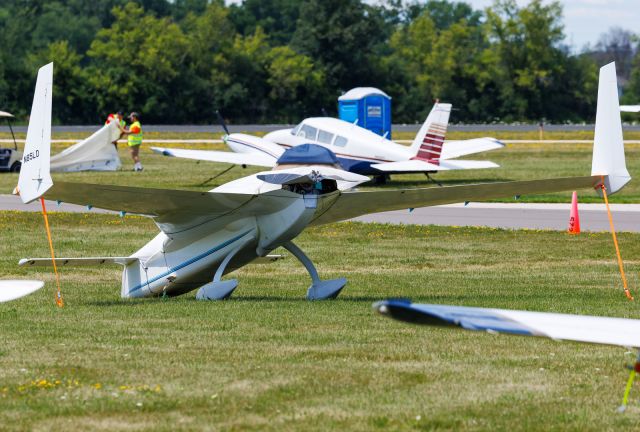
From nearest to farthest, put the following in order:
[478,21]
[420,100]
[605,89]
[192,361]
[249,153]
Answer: [192,361] → [605,89] → [249,153] → [420,100] → [478,21]

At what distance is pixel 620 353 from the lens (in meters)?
9.88

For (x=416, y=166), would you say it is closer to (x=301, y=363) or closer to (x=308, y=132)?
(x=308, y=132)

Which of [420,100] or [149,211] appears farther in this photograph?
[420,100]

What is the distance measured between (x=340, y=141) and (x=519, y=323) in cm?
2894

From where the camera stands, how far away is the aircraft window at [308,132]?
115ft

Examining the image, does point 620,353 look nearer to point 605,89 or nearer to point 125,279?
point 605,89

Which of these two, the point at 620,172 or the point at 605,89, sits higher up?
the point at 605,89

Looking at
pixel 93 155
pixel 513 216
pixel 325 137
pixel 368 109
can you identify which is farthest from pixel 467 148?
pixel 93 155

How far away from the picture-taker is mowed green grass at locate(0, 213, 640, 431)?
781 cm

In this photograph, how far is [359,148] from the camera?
34.6 meters

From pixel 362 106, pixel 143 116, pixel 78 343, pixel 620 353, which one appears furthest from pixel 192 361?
pixel 143 116

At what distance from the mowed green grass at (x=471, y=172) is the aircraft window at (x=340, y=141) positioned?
7.22 ft

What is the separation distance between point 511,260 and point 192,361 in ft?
35.2

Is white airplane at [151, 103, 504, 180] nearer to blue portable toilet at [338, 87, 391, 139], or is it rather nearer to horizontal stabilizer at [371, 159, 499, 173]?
horizontal stabilizer at [371, 159, 499, 173]
